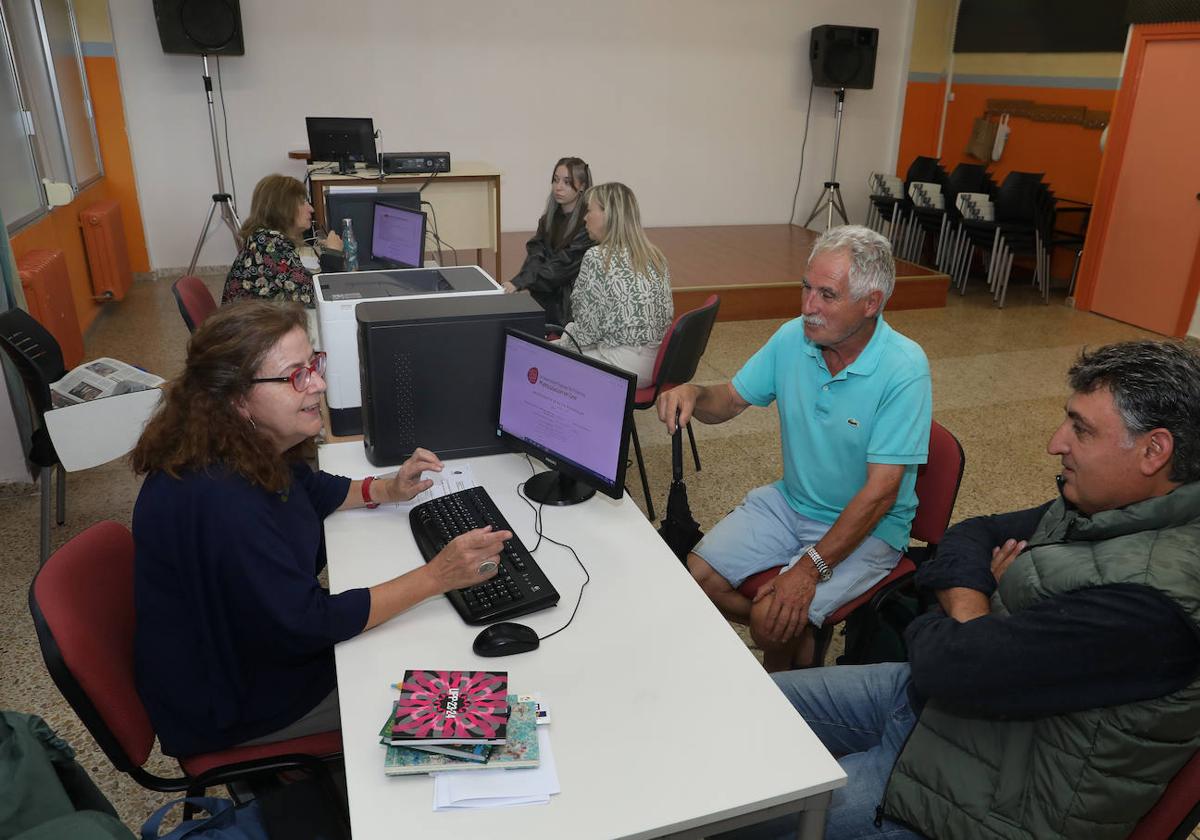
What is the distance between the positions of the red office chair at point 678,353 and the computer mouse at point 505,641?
164cm

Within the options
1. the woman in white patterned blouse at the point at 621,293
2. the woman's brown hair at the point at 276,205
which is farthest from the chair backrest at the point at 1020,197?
the woman's brown hair at the point at 276,205

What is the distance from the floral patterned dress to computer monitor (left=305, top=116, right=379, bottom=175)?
85.9 inches

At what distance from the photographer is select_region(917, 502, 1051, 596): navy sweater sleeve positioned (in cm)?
163

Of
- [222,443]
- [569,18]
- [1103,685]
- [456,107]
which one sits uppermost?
[569,18]

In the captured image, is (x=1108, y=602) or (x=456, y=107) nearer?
(x=1108, y=602)

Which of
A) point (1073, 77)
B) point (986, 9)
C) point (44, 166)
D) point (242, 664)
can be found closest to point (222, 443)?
Result: point (242, 664)

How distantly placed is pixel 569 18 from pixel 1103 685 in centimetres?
755

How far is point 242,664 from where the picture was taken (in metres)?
1.49

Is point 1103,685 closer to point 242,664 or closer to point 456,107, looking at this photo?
point 242,664

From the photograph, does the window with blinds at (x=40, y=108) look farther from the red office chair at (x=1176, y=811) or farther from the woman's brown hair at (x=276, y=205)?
the red office chair at (x=1176, y=811)

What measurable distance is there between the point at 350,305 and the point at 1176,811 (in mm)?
2098

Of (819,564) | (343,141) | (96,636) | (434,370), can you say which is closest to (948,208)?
(343,141)

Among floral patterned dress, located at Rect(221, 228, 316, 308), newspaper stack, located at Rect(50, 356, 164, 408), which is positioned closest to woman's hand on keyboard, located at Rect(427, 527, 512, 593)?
newspaper stack, located at Rect(50, 356, 164, 408)

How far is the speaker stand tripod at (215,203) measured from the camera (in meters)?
6.46
